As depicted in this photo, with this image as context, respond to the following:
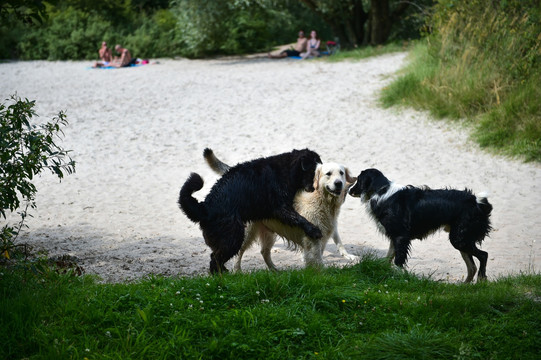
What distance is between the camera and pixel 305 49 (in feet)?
79.5

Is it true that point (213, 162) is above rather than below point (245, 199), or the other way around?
above

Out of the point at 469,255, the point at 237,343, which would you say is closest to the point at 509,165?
the point at 469,255

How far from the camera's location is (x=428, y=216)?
683 cm

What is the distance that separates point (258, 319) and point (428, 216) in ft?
9.44

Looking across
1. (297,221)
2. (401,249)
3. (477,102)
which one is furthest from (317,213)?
(477,102)

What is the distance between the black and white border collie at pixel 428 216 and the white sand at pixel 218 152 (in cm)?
45

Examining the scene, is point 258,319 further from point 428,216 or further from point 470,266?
point 470,266

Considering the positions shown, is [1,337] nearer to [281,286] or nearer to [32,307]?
[32,307]

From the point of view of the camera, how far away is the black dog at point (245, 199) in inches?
244

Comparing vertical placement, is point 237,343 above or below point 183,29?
below

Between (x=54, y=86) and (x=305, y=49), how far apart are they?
9.87m

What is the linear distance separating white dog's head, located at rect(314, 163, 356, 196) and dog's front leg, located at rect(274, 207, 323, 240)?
1.45ft

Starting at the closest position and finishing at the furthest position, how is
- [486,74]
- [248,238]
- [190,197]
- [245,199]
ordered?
[190,197] → [245,199] → [248,238] → [486,74]

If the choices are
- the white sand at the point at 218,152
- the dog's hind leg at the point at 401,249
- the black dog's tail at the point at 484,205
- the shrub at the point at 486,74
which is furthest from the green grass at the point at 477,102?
the dog's hind leg at the point at 401,249
